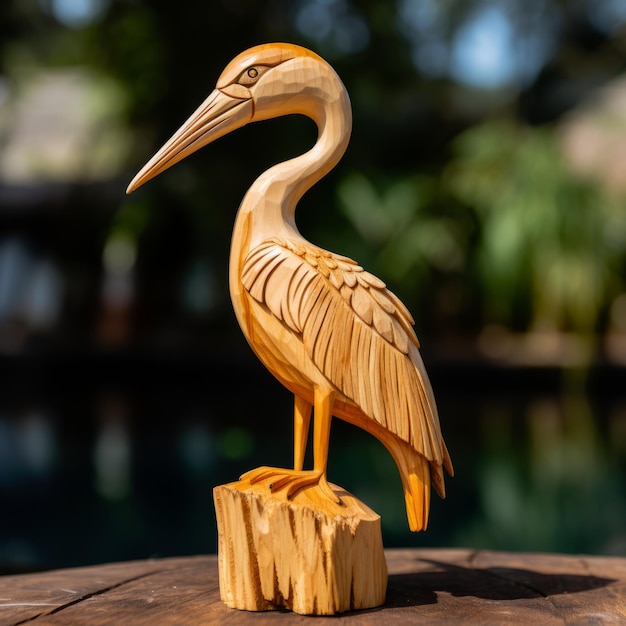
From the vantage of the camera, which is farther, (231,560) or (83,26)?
(83,26)

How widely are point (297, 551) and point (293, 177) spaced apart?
95 centimetres

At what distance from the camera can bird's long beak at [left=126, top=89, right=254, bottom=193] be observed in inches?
90.3

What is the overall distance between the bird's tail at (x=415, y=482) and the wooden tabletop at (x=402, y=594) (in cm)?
22

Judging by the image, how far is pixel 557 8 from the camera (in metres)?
15.4

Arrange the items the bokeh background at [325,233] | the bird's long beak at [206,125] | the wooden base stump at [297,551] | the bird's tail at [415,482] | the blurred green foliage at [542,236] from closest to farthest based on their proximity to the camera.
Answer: the wooden base stump at [297,551], the bird's tail at [415,482], the bird's long beak at [206,125], the bokeh background at [325,233], the blurred green foliage at [542,236]

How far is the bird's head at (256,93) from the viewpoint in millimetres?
2256

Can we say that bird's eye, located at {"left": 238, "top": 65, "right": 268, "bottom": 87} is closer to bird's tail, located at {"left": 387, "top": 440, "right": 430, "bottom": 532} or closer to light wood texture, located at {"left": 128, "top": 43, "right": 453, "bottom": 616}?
light wood texture, located at {"left": 128, "top": 43, "right": 453, "bottom": 616}

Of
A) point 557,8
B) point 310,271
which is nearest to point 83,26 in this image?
point 557,8

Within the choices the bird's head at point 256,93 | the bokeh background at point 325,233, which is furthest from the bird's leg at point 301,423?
the bokeh background at point 325,233

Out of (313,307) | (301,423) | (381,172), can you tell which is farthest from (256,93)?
(381,172)

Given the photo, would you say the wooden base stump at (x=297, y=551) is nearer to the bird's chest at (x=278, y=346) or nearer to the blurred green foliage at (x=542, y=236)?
the bird's chest at (x=278, y=346)

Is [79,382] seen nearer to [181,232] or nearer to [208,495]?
[181,232]

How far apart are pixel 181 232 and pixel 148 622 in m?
11.9

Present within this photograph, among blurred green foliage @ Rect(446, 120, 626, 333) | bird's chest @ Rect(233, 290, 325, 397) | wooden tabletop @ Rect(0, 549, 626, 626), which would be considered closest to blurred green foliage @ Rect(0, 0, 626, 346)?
blurred green foliage @ Rect(446, 120, 626, 333)
